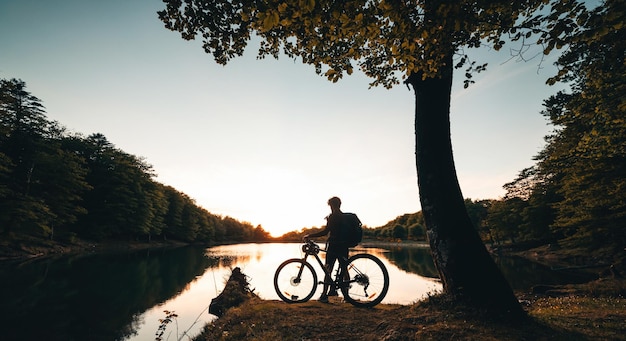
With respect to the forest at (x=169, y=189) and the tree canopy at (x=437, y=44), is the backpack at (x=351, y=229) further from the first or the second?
the forest at (x=169, y=189)

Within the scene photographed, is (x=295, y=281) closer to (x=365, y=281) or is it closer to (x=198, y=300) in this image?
(x=365, y=281)

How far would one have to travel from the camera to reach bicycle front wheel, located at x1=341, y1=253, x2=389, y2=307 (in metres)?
6.93

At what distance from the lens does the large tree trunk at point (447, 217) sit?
480 cm

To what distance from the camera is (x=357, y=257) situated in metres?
7.11

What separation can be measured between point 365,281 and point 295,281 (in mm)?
1870

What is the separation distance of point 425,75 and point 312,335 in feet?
16.8

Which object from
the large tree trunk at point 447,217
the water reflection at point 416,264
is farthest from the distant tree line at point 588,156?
the water reflection at point 416,264

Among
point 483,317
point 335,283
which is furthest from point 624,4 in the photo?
point 335,283

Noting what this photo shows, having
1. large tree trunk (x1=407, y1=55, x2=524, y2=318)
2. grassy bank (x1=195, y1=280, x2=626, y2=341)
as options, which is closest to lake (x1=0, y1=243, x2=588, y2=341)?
grassy bank (x1=195, y1=280, x2=626, y2=341)

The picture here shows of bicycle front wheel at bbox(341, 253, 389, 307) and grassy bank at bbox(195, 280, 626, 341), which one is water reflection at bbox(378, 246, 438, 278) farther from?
grassy bank at bbox(195, 280, 626, 341)

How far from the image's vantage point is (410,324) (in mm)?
4750

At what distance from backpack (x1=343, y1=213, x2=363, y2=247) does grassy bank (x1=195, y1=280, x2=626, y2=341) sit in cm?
151

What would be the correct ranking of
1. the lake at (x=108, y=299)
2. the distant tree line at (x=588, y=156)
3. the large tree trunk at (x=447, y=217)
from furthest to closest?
the lake at (x=108, y=299), the distant tree line at (x=588, y=156), the large tree trunk at (x=447, y=217)

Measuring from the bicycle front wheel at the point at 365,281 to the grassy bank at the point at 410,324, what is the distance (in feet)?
0.90
